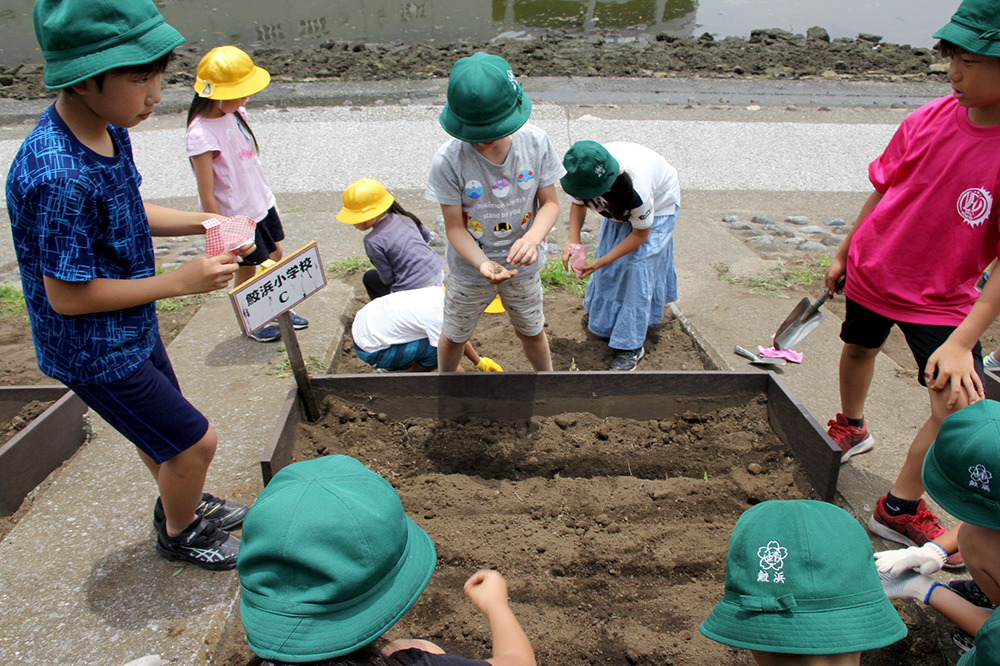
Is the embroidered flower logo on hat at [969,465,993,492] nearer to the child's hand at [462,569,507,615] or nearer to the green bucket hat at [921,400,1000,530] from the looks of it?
the green bucket hat at [921,400,1000,530]

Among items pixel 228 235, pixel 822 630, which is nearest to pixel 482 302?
pixel 228 235

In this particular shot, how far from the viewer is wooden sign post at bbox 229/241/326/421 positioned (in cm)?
235

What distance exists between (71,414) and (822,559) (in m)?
2.93

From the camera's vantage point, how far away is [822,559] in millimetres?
1285

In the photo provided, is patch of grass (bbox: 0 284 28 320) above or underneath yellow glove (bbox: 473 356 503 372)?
underneath

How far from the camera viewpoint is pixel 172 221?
2.30 meters

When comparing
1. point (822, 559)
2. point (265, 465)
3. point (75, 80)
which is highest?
point (75, 80)

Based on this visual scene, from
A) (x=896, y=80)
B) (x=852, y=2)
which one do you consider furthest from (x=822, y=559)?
(x=852, y=2)

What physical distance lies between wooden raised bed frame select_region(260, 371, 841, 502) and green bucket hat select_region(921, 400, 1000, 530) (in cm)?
112

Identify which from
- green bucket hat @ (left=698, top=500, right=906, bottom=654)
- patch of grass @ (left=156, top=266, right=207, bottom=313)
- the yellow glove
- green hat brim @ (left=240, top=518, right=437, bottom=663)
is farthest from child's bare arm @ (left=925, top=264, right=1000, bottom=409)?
patch of grass @ (left=156, top=266, right=207, bottom=313)

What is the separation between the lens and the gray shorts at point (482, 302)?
9.89ft

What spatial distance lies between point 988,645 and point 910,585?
3.50 feet

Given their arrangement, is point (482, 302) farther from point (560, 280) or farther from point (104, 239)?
point (560, 280)

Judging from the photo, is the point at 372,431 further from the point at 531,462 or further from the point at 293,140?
the point at 293,140
